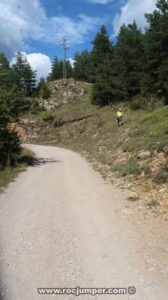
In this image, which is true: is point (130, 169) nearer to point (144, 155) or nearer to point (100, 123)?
point (144, 155)

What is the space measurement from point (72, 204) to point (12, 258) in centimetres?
290

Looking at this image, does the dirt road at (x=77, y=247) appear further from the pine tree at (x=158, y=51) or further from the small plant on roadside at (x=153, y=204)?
the pine tree at (x=158, y=51)

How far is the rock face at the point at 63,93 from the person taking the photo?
39.4 meters

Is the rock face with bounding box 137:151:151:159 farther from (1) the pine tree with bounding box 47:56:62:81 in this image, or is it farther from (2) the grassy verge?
(1) the pine tree with bounding box 47:56:62:81

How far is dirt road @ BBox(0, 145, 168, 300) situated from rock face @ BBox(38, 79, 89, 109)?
33.0m

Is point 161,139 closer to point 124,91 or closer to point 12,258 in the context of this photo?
point 12,258

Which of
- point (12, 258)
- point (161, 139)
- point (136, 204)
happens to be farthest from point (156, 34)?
point (12, 258)

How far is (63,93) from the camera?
41.1 m

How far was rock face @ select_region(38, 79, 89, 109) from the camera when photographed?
39.4m

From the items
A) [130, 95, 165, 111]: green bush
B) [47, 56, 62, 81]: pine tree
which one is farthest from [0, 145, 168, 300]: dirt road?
[47, 56, 62, 81]: pine tree

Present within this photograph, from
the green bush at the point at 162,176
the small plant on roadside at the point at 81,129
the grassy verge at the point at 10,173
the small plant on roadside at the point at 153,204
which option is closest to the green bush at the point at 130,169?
the green bush at the point at 162,176

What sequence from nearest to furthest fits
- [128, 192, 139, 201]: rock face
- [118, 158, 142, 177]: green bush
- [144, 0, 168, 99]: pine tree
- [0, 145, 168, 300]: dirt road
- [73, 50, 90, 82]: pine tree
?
[0, 145, 168, 300]: dirt road
[128, 192, 139, 201]: rock face
[118, 158, 142, 177]: green bush
[144, 0, 168, 99]: pine tree
[73, 50, 90, 82]: pine tree

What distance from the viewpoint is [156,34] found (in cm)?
1959

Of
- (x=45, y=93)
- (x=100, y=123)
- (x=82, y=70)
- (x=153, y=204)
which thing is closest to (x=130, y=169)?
(x=153, y=204)
